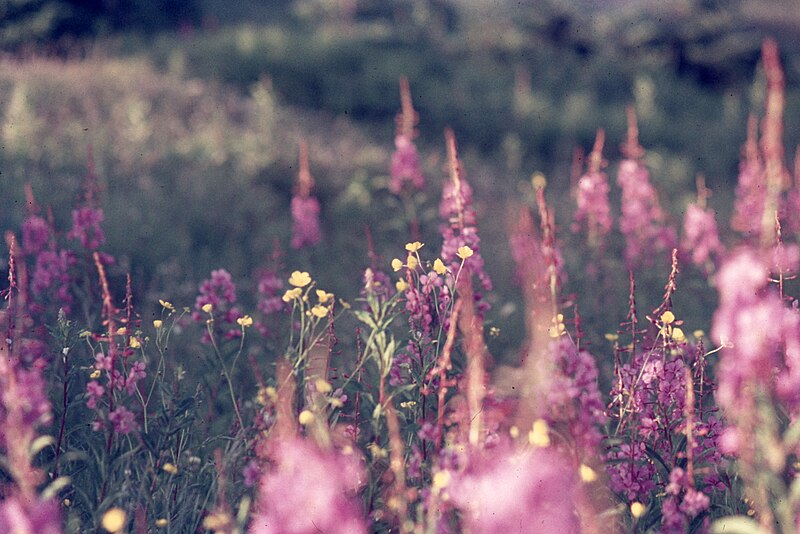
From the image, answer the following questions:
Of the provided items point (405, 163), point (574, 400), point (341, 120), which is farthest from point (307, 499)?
point (341, 120)

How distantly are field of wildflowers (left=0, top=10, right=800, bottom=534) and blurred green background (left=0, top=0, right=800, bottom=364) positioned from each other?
86mm

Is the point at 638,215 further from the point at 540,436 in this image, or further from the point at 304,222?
the point at 540,436

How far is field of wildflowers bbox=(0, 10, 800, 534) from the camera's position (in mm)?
1980

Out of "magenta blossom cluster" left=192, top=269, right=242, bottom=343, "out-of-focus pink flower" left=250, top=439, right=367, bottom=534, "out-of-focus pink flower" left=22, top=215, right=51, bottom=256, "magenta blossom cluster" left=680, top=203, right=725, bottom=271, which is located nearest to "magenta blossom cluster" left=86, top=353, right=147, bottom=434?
"magenta blossom cluster" left=192, top=269, right=242, bottom=343

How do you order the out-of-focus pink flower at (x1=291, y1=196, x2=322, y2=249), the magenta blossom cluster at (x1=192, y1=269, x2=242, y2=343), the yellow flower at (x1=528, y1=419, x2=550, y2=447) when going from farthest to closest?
the out-of-focus pink flower at (x1=291, y1=196, x2=322, y2=249)
the magenta blossom cluster at (x1=192, y1=269, x2=242, y2=343)
the yellow flower at (x1=528, y1=419, x2=550, y2=447)

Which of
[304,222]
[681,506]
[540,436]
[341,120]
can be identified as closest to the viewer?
[540,436]

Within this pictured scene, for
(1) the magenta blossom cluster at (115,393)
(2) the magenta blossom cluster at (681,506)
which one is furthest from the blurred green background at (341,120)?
(2) the magenta blossom cluster at (681,506)

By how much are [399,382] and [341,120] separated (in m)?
8.14

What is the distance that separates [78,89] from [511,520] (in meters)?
8.22

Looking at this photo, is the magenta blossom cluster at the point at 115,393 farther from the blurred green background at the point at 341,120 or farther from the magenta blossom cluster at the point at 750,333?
the magenta blossom cluster at the point at 750,333

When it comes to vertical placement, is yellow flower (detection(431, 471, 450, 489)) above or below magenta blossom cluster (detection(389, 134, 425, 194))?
below

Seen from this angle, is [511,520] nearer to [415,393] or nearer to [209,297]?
[415,393]

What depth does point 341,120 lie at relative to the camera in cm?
1066

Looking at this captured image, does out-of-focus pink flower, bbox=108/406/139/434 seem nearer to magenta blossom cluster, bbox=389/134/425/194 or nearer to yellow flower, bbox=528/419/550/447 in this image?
yellow flower, bbox=528/419/550/447
